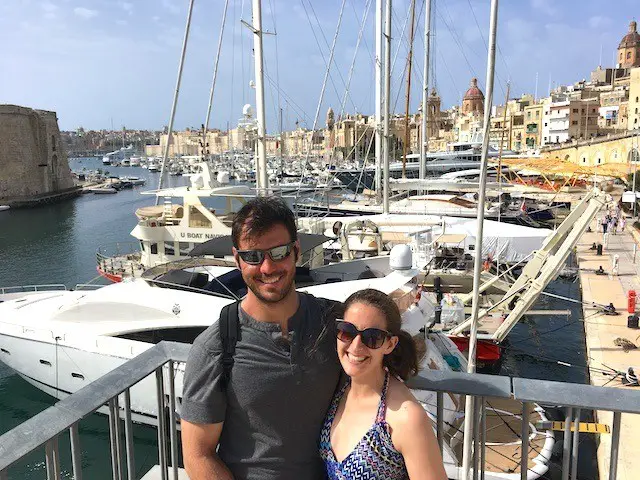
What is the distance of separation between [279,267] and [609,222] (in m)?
29.1

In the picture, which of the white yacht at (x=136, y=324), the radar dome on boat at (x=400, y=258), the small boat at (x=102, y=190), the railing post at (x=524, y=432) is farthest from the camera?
the small boat at (x=102, y=190)

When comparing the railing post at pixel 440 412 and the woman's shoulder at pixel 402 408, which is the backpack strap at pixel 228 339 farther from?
the railing post at pixel 440 412

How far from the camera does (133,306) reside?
1009 centimetres

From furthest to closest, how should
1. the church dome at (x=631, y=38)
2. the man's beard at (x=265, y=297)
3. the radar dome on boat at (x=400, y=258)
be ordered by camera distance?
1. the church dome at (x=631, y=38)
2. the radar dome on boat at (x=400, y=258)
3. the man's beard at (x=265, y=297)

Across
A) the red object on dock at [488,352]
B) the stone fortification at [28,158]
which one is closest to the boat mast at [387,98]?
the red object on dock at [488,352]

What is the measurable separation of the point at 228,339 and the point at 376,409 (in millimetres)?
637

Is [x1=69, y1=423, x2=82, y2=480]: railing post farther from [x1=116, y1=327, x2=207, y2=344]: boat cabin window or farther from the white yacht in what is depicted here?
[x1=116, y1=327, x2=207, y2=344]: boat cabin window

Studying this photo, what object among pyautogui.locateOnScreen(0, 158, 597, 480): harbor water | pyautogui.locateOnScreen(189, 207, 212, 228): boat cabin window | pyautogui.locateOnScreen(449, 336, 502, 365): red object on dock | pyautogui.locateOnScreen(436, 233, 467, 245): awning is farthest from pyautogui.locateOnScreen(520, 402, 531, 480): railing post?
pyautogui.locateOnScreen(436, 233, 467, 245): awning

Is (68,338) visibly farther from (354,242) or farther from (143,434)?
(354,242)

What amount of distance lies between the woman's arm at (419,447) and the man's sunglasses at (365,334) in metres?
0.29

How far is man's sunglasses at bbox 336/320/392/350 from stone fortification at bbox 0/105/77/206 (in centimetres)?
6843

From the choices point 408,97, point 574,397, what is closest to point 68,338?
point 574,397

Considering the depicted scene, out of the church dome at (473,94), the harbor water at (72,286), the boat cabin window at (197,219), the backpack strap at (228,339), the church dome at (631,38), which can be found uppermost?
the church dome at (631,38)

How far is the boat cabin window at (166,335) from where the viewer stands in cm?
949
